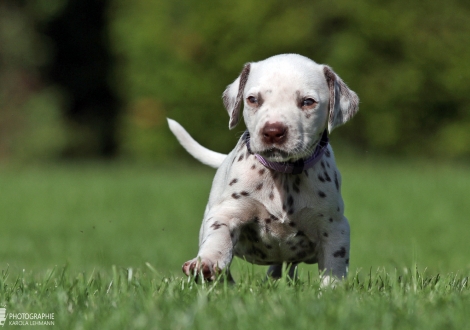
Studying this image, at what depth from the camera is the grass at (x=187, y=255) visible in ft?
11.4

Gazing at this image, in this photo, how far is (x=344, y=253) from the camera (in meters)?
4.78

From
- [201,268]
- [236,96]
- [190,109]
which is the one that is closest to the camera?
[201,268]

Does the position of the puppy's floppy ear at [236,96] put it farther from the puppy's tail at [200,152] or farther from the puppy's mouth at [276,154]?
the puppy's tail at [200,152]

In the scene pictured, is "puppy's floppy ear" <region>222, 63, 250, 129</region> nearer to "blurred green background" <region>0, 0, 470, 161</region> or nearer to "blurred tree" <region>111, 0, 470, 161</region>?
"blurred green background" <region>0, 0, 470, 161</region>

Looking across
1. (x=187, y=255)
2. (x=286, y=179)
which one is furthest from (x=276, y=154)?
(x=187, y=255)

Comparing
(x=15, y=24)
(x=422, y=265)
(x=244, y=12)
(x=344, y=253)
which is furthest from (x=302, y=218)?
(x=15, y=24)

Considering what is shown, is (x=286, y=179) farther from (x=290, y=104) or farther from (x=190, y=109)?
(x=190, y=109)

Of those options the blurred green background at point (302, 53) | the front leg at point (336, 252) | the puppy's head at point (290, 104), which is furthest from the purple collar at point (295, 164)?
the blurred green background at point (302, 53)

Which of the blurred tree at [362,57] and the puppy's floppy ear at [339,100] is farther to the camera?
the blurred tree at [362,57]

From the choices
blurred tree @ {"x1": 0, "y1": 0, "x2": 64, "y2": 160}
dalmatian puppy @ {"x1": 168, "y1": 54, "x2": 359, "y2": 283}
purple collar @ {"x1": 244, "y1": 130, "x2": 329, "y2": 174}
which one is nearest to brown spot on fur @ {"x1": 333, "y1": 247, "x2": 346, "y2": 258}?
dalmatian puppy @ {"x1": 168, "y1": 54, "x2": 359, "y2": 283}

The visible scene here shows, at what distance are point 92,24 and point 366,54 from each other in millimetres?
14383

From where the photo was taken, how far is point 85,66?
1297 inches

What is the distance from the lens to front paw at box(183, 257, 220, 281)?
13.7 feet

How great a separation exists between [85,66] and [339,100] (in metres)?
29.0
